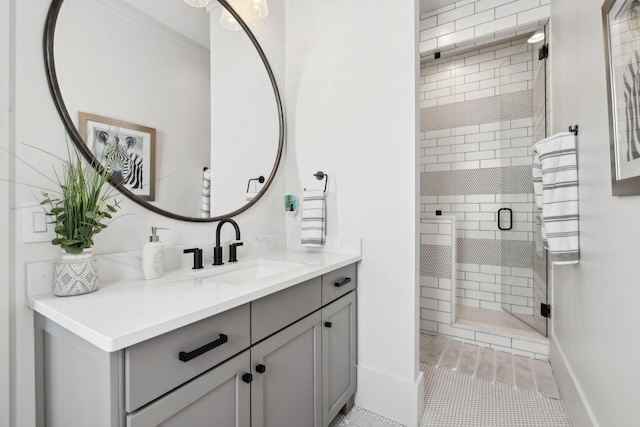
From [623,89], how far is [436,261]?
1887 millimetres

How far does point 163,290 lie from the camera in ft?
3.36

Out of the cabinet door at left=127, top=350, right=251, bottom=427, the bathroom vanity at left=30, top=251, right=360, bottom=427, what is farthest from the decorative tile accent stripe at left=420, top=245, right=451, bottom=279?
the cabinet door at left=127, top=350, right=251, bottom=427

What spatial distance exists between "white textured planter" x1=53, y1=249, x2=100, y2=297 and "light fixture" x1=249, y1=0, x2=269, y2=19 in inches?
63.8

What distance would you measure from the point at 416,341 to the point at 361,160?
1.06 m

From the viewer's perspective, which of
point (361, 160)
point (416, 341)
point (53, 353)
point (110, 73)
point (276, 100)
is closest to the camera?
point (53, 353)

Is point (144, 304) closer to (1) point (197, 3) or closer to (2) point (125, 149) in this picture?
(2) point (125, 149)

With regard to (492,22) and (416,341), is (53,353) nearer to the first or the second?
(416,341)

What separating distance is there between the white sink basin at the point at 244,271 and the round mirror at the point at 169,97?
30cm

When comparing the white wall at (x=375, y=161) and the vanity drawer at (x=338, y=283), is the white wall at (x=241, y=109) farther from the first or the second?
the vanity drawer at (x=338, y=283)

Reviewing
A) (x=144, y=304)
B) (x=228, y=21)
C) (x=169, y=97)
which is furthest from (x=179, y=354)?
(x=228, y=21)

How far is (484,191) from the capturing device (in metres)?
2.95

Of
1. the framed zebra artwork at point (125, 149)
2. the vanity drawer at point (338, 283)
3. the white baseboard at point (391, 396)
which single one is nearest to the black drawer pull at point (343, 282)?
the vanity drawer at point (338, 283)

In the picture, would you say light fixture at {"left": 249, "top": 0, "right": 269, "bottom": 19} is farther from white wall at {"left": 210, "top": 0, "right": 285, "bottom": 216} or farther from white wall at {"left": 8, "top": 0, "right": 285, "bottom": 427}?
white wall at {"left": 8, "top": 0, "right": 285, "bottom": 427}

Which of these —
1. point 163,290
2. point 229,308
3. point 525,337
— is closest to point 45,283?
point 163,290
